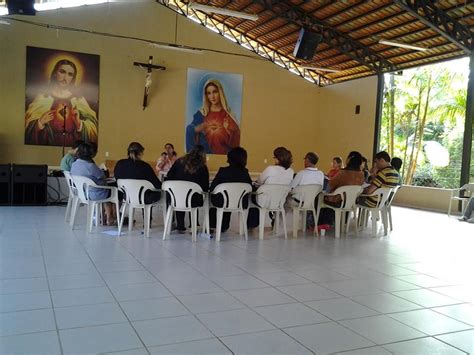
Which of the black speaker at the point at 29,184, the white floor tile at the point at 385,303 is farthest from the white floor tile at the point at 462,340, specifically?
the black speaker at the point at 29,184

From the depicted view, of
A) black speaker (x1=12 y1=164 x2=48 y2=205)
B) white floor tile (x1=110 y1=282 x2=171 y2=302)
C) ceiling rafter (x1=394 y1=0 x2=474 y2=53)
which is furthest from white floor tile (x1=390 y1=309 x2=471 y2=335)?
ceiling rafter (x1=394 y1=0 x2=474 y2=53)

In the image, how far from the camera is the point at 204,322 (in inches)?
94.6

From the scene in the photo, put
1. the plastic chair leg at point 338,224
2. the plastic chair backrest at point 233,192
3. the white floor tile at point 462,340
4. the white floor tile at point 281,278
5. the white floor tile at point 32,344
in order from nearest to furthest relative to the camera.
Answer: the white floor tile at point 32,344 < the white floor tile at point 462,340 < the white floor tile at point 281,278 < the plastic chair backrest at point 233,192 < the plastic chair leg at point 338,224

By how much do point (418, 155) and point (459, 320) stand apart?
32.0 ft

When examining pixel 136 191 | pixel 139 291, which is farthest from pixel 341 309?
pixel 136 191

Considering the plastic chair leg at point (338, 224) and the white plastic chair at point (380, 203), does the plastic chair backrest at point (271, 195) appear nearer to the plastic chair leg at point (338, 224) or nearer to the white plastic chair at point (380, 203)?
the plastic chair leg at point (338, 224)

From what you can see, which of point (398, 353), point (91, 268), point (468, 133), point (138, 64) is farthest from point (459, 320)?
point (138, 64)

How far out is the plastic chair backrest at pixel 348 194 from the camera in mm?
5363

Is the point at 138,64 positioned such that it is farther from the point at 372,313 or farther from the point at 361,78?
the point at 372,313

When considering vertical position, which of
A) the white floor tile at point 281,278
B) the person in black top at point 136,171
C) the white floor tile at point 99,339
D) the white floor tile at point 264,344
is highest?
the person in black top at point 136,171

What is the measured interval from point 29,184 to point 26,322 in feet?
18.7

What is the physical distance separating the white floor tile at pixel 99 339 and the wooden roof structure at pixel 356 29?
6813mm

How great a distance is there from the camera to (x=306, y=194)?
532 centimetres

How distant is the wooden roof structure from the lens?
8156 millimetres
